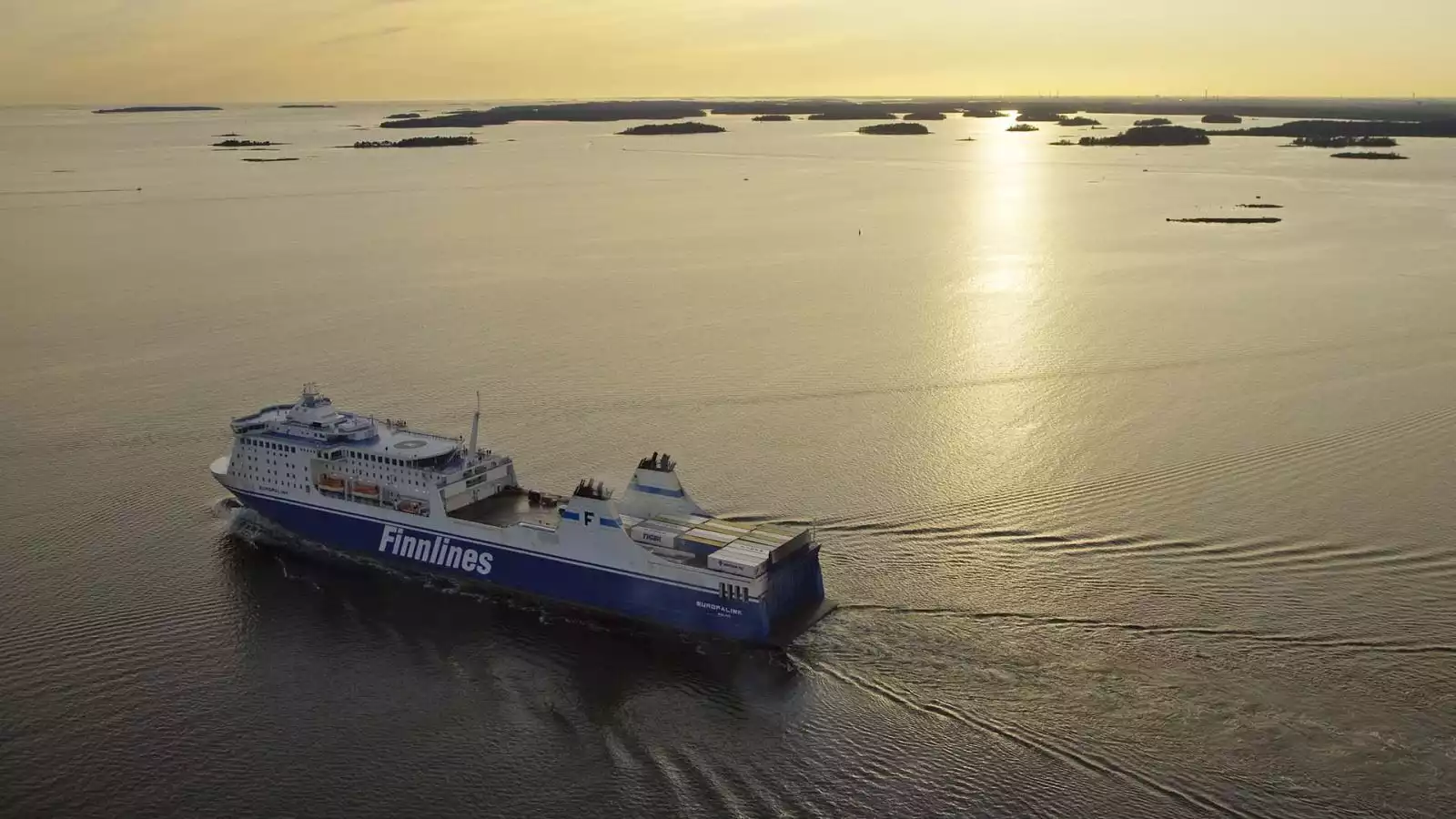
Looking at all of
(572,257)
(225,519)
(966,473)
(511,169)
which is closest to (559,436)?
(225,519)

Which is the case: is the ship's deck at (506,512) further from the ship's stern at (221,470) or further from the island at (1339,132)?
the island at (1339,132)

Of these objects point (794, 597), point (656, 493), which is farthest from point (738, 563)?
point (656, 493)

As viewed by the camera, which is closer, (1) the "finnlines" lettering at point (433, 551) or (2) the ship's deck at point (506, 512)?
(1) the "finnlines" lettering at point (433, 551)

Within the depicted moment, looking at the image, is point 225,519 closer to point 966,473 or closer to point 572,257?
point 966,473

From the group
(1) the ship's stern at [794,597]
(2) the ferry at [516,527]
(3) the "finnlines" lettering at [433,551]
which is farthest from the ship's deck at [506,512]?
(1) the ship's stern at [794,597]

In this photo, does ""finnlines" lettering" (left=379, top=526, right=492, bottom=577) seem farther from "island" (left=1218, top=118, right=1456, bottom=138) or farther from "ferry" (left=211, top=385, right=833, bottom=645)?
"island" (left=1218, top=118, right=1456, bottom=138)

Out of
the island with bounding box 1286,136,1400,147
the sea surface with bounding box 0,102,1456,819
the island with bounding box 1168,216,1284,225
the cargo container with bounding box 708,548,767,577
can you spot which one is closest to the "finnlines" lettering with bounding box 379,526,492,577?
the sea surface with bounding box 0,102,1456,819
